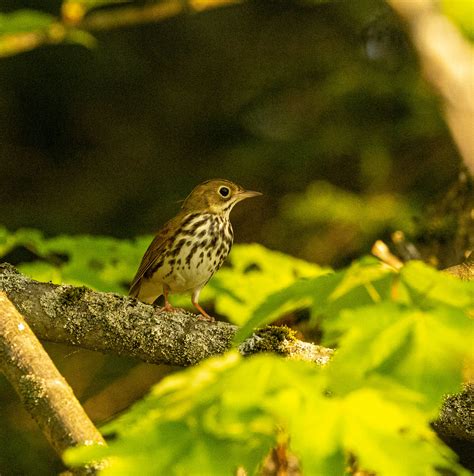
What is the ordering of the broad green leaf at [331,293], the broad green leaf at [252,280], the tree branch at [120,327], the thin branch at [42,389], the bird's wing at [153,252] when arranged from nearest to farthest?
the broad green leaf at [331,293]
the thin branch at [42,389]
the tree branch at [120,327]
the broad green leaf at [252,280]
the bird's wing at [153,252]

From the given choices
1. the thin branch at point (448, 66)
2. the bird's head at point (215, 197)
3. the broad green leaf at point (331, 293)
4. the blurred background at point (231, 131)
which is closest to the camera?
the thin branch at point (448, 66)

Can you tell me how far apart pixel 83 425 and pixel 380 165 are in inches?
210

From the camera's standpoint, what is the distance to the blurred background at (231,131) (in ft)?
22.6

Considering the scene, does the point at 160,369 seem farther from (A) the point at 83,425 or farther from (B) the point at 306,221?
(A) the point at 83,425

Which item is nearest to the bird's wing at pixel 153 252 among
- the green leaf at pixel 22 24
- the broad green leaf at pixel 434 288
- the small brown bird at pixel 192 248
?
the small brown bird at pixel 192 248

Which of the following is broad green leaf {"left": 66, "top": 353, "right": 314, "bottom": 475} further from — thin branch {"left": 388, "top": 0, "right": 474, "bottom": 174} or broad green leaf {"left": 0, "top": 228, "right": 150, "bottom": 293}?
broad green leaf {"left": 0, "top": 228, "right": 150, "bottom": 293}

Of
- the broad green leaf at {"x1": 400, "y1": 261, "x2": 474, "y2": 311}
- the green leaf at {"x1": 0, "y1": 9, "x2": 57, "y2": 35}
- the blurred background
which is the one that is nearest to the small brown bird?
the green leaf at {"x1": 0, "y1": 9, "x2": 57, "y2": 35}

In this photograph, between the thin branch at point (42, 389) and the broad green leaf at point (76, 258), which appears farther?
the broad green leaf at point (76, 258)

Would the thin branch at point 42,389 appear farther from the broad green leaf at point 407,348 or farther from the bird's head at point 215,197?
the bird's head at point 215,197

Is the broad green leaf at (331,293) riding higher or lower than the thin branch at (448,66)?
lower

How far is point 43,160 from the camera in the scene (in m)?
8.50

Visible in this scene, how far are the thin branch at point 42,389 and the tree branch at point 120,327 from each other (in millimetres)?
539

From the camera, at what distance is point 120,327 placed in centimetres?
321

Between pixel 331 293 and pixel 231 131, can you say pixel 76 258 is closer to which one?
pixel 331 293
